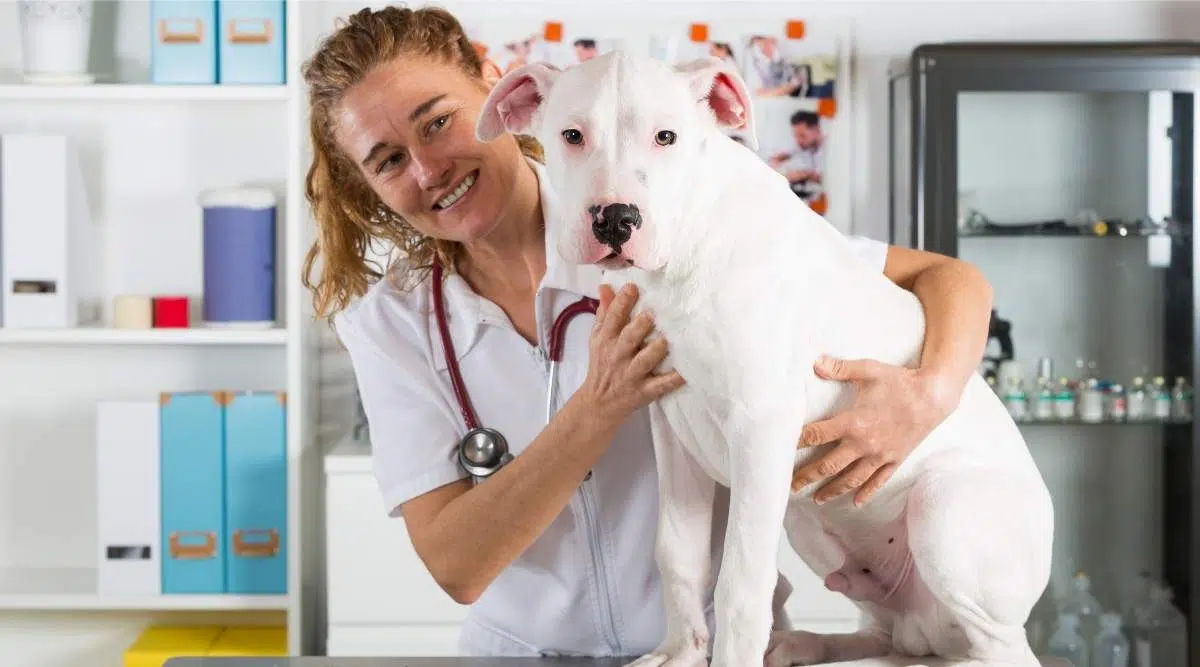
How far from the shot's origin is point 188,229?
310 centimetres

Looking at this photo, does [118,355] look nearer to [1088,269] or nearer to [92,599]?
[92,599]

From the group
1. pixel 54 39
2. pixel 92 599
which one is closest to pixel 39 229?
pixel 54 39

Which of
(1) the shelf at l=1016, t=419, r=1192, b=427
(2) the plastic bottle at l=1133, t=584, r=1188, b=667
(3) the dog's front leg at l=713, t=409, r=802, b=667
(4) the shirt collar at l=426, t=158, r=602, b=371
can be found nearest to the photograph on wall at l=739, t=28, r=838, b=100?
(1) the shelf at l=1016, t=419, r=1192, b=427

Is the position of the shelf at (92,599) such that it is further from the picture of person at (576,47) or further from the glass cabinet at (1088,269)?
the glass cabinet at (1088,269)

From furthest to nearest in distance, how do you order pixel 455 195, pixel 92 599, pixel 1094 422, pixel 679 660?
pixel 1094 422 → pixel 92 599 → pixel 455 195 → pixel 679 660

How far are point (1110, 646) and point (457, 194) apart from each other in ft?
8.00

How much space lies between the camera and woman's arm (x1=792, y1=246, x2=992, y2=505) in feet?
3.82

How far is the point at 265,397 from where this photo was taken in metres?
2.83

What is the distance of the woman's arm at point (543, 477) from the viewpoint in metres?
1.18

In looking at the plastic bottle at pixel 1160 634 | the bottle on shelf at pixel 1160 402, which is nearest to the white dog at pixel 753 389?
the bottle on shelf at pixel 1160 402

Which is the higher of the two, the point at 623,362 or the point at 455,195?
the point at 455,195

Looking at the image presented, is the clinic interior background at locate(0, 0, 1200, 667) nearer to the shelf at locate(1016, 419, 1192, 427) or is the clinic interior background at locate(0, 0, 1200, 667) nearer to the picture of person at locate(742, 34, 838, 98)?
the picture of person at locate(742, 34, 838, 98)

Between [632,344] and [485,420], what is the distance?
0.39 meters

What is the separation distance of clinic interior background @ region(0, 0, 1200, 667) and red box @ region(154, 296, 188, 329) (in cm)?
18
